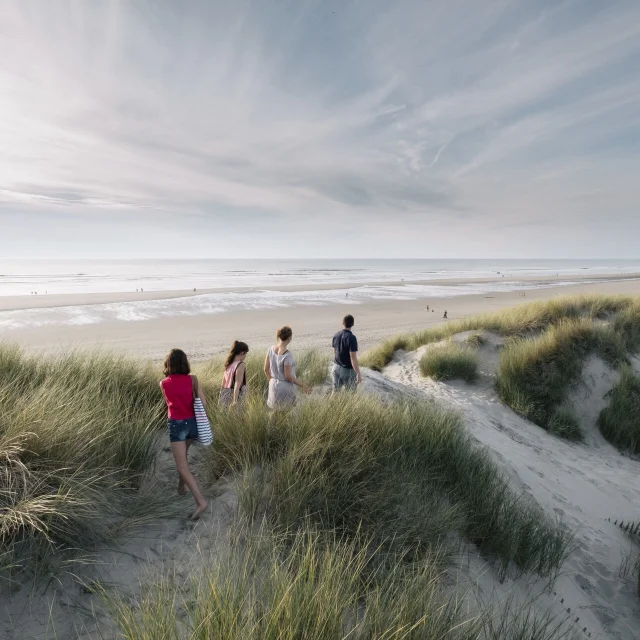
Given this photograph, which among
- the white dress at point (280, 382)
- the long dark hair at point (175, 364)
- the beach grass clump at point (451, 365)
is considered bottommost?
the beach grass clump at point (451, 365)

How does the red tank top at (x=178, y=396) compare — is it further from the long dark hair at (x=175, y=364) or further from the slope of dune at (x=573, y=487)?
the slope of dune at (x=573, y=487)

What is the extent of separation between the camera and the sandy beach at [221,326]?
48.8ft

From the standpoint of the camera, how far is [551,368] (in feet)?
30.0

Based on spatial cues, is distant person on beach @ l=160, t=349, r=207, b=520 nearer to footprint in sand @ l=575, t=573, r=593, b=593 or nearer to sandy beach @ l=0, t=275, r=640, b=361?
footprint in sand @ l=575, t=573, r=593, b=593

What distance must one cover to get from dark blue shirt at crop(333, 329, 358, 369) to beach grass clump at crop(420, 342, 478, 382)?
3778 millimetres

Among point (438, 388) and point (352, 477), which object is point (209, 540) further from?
point (438, 388)

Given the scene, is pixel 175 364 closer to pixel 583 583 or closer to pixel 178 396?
pixel 178 396

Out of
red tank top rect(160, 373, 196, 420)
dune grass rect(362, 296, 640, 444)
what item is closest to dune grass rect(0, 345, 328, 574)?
red tank top rect(160, 373, 196, 420)

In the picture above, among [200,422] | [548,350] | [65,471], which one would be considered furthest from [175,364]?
[548,350]

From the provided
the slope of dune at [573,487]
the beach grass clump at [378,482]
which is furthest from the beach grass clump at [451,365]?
the beach grass clump at [378,482]

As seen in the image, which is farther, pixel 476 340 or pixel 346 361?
pixel 476 340

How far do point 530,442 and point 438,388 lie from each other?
7.95 ft

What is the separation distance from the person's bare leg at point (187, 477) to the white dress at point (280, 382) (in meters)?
1.73

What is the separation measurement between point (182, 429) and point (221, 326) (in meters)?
16.4
